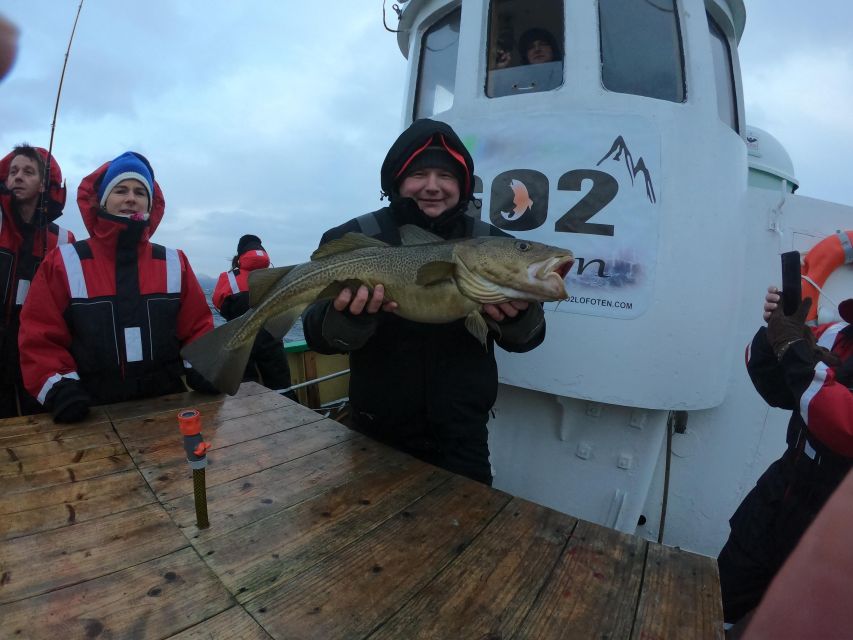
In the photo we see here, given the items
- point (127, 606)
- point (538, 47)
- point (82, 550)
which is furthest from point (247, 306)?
point (127, 606)

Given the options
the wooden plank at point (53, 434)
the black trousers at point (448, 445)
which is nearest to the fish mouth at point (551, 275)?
the black trousers at point (448, 445)

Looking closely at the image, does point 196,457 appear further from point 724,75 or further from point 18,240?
point 724,75

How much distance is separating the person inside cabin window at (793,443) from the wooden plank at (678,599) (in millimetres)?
1109

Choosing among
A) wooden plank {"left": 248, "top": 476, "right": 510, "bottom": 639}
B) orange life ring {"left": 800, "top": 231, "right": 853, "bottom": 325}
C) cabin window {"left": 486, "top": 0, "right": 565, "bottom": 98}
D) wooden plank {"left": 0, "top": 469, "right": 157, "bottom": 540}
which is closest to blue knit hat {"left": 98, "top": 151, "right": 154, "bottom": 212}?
wooden plank {"left": 0, "top": 469, "right": 157, "bottom": 540}

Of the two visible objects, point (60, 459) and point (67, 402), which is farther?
point (67, 402)

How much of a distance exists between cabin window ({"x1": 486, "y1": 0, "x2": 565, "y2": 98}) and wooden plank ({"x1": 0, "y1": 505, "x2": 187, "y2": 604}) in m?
4.25

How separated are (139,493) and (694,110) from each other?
4.76 metres

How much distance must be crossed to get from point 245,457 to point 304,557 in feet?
3.18

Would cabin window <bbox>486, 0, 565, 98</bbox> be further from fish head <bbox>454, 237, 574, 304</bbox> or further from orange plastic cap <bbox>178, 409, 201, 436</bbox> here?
orange plastic cap <bbox>178, 409, 201, 436</bbox>

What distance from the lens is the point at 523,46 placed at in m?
4.36

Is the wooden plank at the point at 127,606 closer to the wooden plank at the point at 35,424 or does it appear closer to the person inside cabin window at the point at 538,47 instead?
the wooden plank at the point at 35,424

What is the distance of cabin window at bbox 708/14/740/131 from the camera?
447cm

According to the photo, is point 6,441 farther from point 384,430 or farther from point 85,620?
point 384,430

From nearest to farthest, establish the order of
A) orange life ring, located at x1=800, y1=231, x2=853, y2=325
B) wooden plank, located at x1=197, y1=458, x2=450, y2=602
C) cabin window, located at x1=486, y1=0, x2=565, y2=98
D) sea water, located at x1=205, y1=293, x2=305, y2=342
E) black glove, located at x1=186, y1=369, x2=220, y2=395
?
wooden plank, located at x1=197, y1=458, x2=450, y2=602
black glove, located at x1=186, y1=369, x2=220, y2=395
orange life ring, located at x1=800, y1=231, x2=853, y2=325
cabin window, located at x1=486, y1=0, x2=565, y2=98
sea water, located at x1=205, y1=293, x2=305, y2=342
